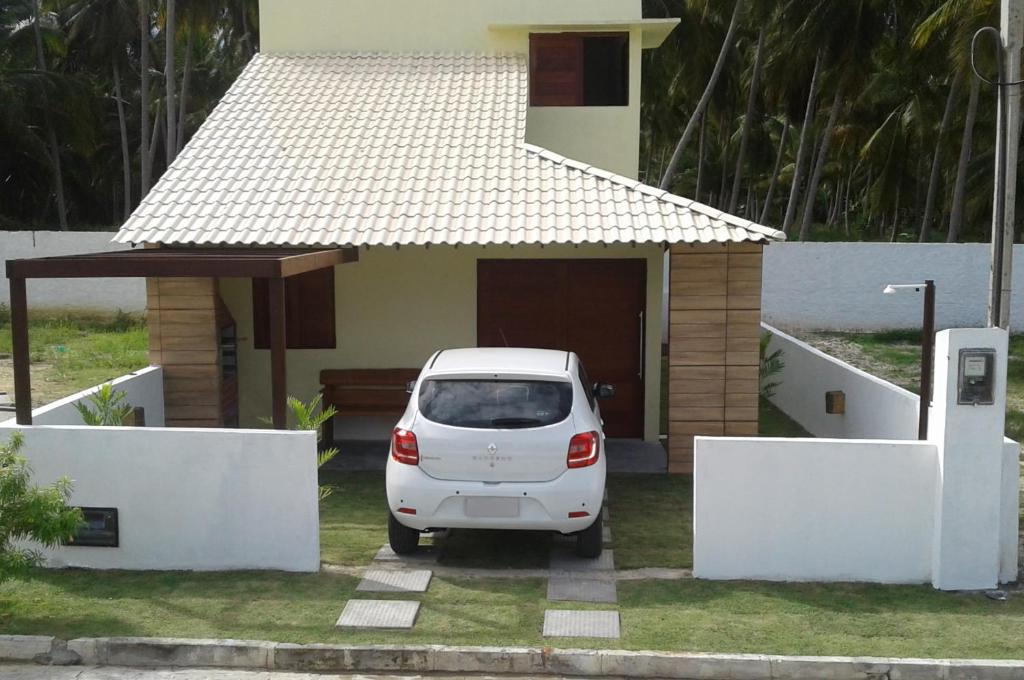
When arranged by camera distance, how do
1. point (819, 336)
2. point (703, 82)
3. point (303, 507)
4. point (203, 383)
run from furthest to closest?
point (703, 82) < point (819, 336) < point (203, 383) < point (303, 507)

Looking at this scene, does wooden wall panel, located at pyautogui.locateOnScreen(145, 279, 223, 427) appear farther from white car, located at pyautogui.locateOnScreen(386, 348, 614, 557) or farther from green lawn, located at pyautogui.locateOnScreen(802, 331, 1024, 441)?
green lawn, located at pyautogui.locateOnScreen(802, 331, 1024, 441)

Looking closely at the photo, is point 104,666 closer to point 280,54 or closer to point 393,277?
point 393,277

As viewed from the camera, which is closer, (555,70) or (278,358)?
(278,358)

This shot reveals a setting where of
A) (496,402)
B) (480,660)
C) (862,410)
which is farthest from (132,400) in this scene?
(862,410)

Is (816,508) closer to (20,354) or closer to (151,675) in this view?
(151,675)

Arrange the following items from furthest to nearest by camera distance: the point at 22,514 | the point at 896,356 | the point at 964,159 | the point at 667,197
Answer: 1. the point at 964,159
2. the point at 896,356
3. the point at 667,197
4. the point at 22,514

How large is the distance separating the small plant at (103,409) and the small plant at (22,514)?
88.9 inches

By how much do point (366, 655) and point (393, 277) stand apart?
22.6 feet

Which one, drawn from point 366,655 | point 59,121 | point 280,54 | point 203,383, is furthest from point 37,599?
point 59,121

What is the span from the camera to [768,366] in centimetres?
1459

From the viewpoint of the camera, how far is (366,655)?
636cm

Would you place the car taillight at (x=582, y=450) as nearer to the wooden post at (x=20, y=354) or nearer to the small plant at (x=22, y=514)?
the small plant at (x=22, y=514)

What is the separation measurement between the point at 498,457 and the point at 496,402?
47 cm

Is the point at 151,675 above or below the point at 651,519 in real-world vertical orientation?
above
